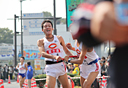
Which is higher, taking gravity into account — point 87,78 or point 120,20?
point 120,20

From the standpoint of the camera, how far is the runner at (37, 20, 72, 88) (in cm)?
670

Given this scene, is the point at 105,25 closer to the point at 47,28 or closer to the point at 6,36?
the point at 47,28

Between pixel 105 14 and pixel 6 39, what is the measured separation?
123 metres

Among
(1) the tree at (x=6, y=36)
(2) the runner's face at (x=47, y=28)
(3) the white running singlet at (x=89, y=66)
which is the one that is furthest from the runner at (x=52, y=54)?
(1) the tree at (x=6, y=36)

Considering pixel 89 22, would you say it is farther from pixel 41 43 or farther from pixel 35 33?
pixel 35 33

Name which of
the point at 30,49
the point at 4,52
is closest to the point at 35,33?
the point at 4,52

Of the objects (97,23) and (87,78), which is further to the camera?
(87,78)

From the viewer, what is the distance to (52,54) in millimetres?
6914

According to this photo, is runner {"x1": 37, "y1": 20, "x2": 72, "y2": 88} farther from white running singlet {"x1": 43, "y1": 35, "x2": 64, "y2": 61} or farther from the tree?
the tree

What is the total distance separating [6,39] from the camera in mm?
121625

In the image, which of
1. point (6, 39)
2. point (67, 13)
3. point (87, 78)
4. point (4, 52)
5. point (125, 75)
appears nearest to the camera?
point (125, 75)

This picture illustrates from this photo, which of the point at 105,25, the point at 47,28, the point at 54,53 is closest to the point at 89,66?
the point at 54,53

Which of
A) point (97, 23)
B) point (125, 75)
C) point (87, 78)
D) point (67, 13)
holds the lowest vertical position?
point (87, 78)

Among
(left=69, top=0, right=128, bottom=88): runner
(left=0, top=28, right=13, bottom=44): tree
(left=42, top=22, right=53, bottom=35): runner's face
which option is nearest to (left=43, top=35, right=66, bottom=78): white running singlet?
(left=42, top=22, right=53, bottom=35): runner's face
